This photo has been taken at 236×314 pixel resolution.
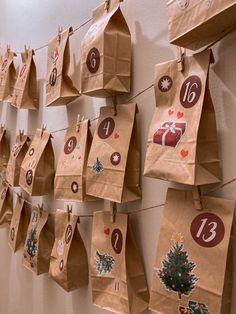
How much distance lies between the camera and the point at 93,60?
0.86m

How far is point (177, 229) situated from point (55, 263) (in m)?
0.57

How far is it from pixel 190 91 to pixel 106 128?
0.30 metres

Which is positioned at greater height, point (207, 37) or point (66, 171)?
point (207, 37)

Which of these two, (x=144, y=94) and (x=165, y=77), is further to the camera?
(x=144, y=94)

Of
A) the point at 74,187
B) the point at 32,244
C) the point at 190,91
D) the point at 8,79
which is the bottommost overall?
the point at 32,244

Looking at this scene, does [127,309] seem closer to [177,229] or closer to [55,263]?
[177,229]

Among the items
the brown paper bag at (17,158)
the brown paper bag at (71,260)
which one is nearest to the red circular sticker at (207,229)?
the brown paper bag at (71,260)

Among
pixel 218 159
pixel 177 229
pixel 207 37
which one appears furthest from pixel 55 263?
pixel 207 37

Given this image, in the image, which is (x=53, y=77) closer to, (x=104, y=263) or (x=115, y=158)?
(x=115, y=158)

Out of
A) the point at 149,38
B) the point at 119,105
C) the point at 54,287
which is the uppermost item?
the point at 149,38

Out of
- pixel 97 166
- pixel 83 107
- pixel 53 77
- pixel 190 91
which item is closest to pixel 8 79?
pixel 53 77

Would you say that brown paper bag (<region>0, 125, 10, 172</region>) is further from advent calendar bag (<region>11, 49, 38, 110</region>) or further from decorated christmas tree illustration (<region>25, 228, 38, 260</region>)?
decorated christmas tree illustration (<region>25, 228, 38, 260</region>)

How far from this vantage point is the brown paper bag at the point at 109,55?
83 cm

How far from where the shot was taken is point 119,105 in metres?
0.86
